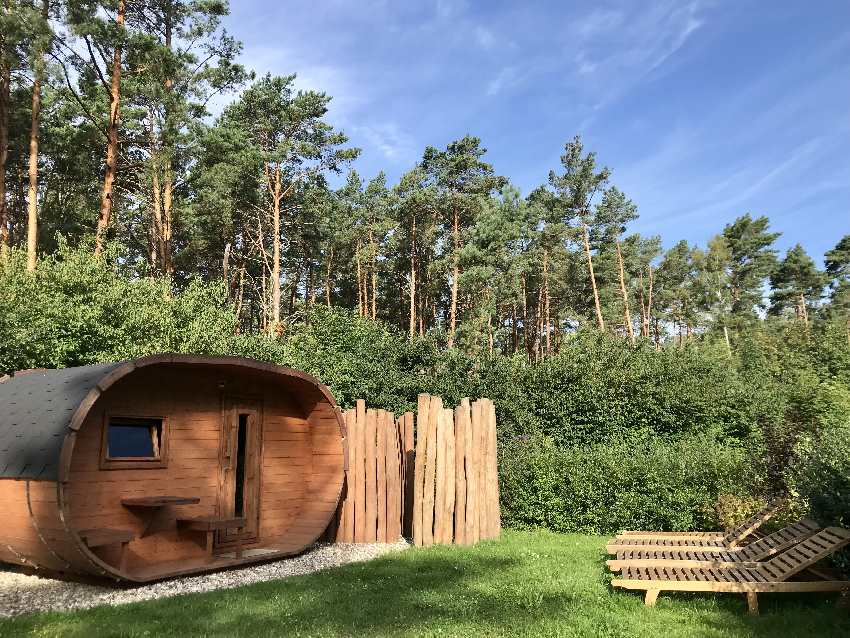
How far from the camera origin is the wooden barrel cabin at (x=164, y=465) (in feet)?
21.3

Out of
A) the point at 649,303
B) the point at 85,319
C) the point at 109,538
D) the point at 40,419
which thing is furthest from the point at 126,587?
the point at 649,303

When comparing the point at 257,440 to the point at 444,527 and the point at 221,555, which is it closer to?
→ the point at 221,555

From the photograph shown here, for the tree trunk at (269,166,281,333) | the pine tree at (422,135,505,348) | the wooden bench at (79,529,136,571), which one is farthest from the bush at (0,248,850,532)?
the pine tree at (422,135,505,348)

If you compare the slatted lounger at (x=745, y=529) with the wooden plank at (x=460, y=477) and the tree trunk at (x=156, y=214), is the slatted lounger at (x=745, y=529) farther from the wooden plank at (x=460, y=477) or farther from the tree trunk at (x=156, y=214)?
the tree trunk at (x=156, y=214)

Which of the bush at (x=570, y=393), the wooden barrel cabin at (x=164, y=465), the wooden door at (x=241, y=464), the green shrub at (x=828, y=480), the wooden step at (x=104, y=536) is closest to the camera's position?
the green shrub at (x=828, y=480)

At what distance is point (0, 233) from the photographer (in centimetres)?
1869

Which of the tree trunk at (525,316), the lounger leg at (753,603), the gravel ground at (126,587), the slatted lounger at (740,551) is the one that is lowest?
the gravel ground at (126,587)

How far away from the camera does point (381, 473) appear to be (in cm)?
992

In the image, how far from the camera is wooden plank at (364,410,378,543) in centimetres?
977

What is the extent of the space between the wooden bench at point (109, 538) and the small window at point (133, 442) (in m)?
0.76

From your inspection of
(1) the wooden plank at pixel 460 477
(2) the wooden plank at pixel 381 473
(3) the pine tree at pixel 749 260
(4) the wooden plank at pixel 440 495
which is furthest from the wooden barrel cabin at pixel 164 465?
(3) the pine tree at pixel 749 260

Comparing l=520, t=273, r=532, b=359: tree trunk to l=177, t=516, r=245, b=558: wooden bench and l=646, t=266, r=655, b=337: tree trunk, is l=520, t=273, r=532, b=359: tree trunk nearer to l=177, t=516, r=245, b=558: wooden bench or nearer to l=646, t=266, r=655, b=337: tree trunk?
l=646, t=266, r=655, b=337: tree trunk

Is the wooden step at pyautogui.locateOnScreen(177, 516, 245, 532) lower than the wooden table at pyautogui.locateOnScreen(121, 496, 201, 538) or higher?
lower

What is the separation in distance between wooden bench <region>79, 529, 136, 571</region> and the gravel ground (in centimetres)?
38
